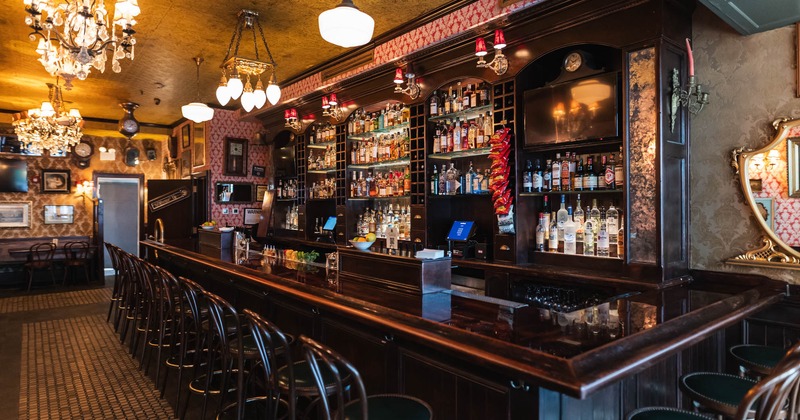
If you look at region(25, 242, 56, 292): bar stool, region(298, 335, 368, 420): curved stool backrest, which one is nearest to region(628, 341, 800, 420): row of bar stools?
region(298, 335, 368, 420): curved stool backrest

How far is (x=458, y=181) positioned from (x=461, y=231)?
21.5 inches

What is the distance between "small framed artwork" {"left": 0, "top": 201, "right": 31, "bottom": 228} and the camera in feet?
32.1

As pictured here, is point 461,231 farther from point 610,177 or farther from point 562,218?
point 610,177

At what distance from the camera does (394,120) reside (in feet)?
18.7

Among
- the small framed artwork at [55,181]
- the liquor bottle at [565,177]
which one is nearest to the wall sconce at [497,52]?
the liquor bottle at [565,177]

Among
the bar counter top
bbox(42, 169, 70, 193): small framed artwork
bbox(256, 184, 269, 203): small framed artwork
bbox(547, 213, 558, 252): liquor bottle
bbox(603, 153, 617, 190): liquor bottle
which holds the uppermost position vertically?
bbox(42, 169, 70, 193): small framed artwork

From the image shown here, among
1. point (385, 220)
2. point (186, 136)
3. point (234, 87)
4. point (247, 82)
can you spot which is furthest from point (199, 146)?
point (234, 87)

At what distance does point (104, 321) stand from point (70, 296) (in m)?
2.84

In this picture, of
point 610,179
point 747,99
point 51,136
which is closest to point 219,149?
point 51,136

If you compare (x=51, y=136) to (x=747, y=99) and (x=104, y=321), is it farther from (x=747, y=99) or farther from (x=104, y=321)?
(x=747, y=99)

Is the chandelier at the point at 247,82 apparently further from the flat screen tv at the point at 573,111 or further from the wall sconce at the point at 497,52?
the flat screen tv at the point at 573,111

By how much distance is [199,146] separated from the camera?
8680 millimetres

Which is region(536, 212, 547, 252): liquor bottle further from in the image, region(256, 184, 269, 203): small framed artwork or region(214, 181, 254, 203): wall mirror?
region(214, 181, 254, 203): wall mirror

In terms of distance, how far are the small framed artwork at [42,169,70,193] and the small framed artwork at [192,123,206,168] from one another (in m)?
3.72
